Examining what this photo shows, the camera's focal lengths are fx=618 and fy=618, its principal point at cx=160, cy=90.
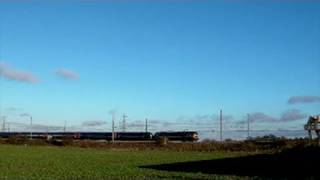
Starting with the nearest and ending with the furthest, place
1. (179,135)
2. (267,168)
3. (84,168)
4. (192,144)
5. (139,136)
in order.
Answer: (84,168), (267,168), (192,144), (179,135), (139,136)

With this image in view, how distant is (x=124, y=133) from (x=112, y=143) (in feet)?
29.8

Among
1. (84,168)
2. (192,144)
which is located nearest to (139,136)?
(192,144)

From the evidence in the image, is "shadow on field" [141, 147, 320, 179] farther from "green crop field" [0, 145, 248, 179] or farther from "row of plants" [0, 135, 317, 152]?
"row of plants" [0, 135, 317, 152]

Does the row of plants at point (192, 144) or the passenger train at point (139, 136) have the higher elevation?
the passenger train at point (139, 136)

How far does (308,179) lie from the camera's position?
81.5 feet

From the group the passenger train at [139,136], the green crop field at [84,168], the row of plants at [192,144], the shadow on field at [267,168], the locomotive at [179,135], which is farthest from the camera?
the passenger train at [139,136]

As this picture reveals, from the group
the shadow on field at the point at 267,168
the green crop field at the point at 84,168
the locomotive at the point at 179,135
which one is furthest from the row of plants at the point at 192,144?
the shadow on field at the point at 267,168

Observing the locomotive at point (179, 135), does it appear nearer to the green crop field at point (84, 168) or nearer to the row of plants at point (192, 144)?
the row of plants at point (192, 144)

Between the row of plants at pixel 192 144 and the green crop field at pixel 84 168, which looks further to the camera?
the row of plants at pixel 192 144

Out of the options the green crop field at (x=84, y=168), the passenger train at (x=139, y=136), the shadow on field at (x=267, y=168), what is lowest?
the shadow on field at (x=267, y=168)

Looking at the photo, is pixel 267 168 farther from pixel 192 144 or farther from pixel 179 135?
pixel 179 135

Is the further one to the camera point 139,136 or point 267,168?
point 139,136

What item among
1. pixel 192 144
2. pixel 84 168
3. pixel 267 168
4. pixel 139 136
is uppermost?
pixel 139 136

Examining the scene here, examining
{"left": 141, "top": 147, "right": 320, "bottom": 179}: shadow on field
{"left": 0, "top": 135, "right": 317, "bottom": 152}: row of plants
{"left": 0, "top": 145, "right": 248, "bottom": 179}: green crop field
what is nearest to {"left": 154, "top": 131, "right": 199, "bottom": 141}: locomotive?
{"left": 0, "top": 135, "right": 317, "bottom": 152}: row of plants
